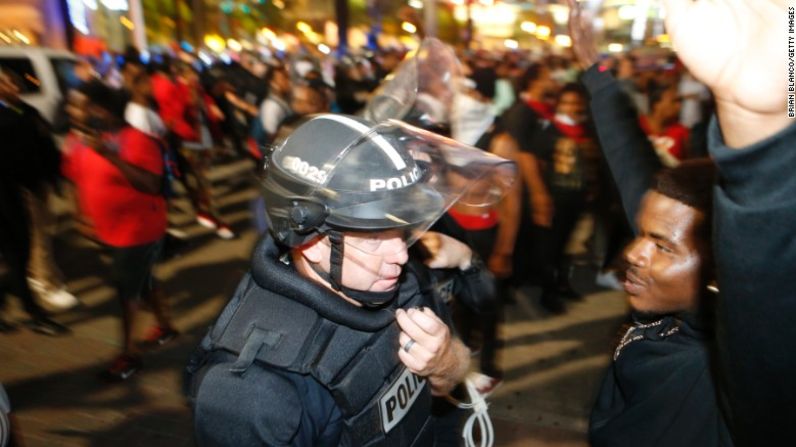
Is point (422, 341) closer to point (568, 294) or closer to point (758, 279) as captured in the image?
point (758, 279)

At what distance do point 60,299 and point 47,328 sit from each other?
0.56 m

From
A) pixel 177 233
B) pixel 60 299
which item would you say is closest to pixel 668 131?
pixel 177 233

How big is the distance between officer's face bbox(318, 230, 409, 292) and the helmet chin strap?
13 mm

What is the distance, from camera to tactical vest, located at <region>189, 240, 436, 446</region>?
143 cm

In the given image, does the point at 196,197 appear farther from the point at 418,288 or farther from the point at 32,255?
the point at 418,288

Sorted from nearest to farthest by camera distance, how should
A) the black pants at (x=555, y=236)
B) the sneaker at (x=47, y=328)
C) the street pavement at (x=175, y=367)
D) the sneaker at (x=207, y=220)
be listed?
the street pavement at (x=175, y=367), the sneaker at (x=47, y=328), the black pants at (x=555, y=236), the sneaker at (x=207, y=220)

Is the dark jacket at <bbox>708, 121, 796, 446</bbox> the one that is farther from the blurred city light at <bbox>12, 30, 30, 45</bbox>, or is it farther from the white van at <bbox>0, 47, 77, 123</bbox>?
the blurred city light at <bbox>12, 30, 30, 45</bbox>

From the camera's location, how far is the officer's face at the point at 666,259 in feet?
5.37

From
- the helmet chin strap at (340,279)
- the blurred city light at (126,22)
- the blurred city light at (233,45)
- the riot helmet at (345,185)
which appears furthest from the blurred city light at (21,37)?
the helmet chin strap at (340,279)

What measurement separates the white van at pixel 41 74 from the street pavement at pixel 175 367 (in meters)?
4.19

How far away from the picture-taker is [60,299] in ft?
18.3

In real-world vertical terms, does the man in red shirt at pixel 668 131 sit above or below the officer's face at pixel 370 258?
below

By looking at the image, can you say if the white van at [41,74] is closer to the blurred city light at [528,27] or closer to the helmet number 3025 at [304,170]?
the helmet number 3025 at [304,170]

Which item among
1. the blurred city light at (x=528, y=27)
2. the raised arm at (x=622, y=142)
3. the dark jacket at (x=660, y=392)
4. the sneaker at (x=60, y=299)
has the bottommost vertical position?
the blurred city light at (x=528, y=27)
